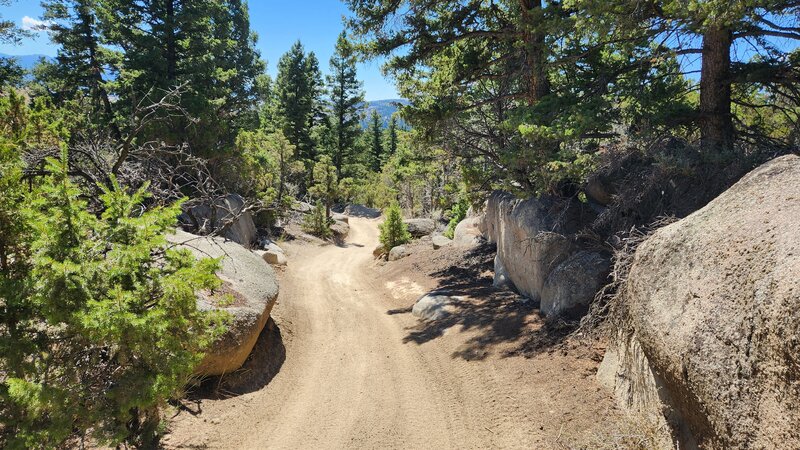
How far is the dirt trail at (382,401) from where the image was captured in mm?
6633

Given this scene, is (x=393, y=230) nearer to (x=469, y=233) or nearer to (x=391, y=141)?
(x=469, y=233)

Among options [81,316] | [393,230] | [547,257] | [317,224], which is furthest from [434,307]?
[317,224]

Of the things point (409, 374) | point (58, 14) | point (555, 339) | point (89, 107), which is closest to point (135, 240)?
point (409, 374)

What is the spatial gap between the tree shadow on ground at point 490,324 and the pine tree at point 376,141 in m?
52.1

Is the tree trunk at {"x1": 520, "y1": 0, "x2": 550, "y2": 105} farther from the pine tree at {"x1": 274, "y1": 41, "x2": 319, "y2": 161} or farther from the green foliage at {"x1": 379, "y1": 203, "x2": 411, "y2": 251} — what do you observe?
the pine tree at {"x1": 274, "y1": 41, "x2": 319, "y2": 161}

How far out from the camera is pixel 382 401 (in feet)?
26.3

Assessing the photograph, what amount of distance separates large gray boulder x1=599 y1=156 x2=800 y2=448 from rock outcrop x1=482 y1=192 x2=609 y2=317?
2.81m

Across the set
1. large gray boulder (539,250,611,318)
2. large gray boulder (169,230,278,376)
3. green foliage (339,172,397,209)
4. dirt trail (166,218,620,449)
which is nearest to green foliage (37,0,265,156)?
large gray boulder (169,230,278,376)

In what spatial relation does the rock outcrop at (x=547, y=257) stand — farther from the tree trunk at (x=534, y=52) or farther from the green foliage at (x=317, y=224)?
the green foliage at (x=317, y=224)

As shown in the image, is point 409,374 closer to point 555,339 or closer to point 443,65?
point 555,339

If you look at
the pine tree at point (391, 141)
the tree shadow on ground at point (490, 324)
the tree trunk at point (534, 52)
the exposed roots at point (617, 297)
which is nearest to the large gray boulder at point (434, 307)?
the tree shadow on ground at point (490, 324)

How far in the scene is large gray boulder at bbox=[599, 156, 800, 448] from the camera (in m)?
3.35

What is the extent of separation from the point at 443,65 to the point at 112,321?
1287cm

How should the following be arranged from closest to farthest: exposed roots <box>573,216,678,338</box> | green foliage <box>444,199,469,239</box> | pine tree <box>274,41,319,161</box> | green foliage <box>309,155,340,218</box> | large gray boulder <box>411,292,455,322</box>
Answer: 1. exposed roots <box>573,216,678,338</box>
2. large gray boulder <box>411,292,455,322</box>
3. green foliage <box>444,199,469,239</box>
4. green foliage <box>309,155,340,218</box>
5. pine tree <box>274,41,319,161</box>
